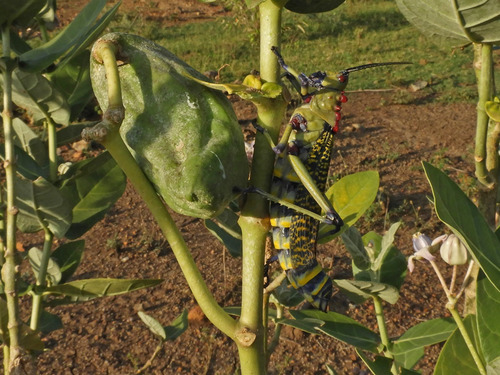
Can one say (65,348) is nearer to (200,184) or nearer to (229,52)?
(200,184)

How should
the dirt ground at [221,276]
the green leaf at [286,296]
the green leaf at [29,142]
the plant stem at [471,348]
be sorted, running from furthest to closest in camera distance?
1. the dirt ground at [221,276]
2. the green leaf at [286,296]
3. the green leaf at [29,142]
4. the plant stem at [471,348]

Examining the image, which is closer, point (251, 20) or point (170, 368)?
point (170, 368)

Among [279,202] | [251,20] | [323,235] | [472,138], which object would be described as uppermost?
[279,202]

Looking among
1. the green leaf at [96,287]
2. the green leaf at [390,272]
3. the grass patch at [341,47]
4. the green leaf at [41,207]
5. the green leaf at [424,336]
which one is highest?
the green leaf at [41,207]

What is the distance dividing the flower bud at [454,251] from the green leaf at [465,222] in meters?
0.25

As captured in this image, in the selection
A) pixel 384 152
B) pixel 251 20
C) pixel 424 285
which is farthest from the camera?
pixel 251 20

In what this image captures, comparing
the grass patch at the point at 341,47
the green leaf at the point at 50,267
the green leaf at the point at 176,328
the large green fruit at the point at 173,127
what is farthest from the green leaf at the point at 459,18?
the grass patch at the point at 341,47

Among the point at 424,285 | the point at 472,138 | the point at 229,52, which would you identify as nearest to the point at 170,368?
the point at 424,285

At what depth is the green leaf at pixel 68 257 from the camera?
3.01ft

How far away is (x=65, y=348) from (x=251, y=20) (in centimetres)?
401

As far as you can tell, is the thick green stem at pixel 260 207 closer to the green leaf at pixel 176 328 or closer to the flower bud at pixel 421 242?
the flower bud at pixel 421 242

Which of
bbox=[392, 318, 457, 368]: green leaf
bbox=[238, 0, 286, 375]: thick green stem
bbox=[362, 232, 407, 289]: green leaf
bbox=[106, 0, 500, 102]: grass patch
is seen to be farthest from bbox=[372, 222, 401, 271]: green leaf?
bbox=[106, 0, 500, 102]: grass patch

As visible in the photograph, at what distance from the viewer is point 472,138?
11.0 feet

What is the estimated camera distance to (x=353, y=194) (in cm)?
71
